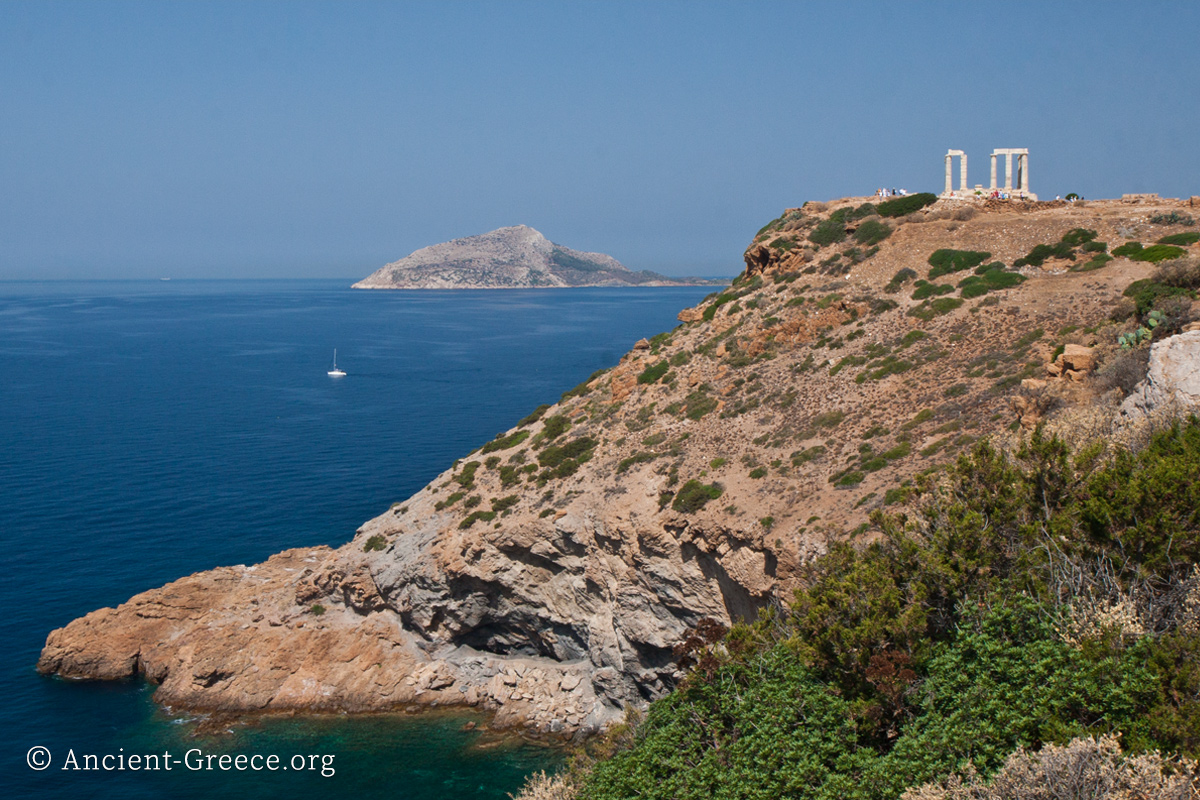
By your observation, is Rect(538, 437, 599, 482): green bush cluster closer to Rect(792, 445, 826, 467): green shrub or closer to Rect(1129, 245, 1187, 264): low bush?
Rect(792, 445, 826, 467): green shrub

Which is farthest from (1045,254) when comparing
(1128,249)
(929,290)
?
(929,290)

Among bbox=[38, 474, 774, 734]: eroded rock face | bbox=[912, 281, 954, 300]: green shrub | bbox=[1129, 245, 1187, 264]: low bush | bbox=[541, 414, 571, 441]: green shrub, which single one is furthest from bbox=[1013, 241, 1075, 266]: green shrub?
bbox=[541, 414, 571, 441]: green shrub

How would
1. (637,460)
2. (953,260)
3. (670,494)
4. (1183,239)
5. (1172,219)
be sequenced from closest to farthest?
(670,494) < (1183,239) < (637,460) < (1172,219) < (953,260)

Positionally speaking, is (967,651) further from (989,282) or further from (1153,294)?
(989,282)

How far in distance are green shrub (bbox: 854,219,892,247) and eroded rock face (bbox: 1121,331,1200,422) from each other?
2674cm

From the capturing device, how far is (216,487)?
58.6 m

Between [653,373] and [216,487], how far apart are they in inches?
1357

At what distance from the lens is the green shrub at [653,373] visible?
4281cm

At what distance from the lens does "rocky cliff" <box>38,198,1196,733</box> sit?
2920 centimetres

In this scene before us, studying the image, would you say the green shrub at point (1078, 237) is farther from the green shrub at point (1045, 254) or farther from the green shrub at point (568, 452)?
the green shrub at point (568, 452)

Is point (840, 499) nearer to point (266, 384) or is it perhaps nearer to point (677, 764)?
point (677, 764)

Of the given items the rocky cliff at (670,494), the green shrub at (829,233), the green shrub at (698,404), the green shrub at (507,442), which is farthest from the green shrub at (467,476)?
the green shrub at (829,233)

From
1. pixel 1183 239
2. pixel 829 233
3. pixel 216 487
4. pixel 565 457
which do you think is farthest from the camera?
pixel 216 487

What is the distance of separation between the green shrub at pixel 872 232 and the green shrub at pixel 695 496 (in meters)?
20.1
